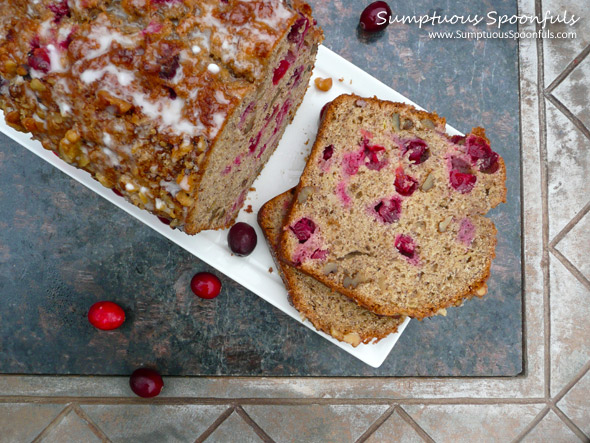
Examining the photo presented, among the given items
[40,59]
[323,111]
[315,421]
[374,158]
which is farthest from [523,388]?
[40,59]

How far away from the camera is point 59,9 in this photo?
146cm

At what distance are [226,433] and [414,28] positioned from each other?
6.99 feet

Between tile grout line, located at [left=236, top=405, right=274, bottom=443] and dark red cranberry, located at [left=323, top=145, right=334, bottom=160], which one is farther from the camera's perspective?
tile grout line, located at [left=236, top=405, right=274, bottom=443]

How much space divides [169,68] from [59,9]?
0.38 meters

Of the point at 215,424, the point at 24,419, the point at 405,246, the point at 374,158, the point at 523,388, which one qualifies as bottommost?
the point at 24,419

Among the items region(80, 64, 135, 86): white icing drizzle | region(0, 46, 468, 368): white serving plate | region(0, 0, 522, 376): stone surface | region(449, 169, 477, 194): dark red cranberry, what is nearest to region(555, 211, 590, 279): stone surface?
region(0, 0, 522, 376): stone surface

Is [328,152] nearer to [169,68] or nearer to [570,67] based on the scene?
[169,68]

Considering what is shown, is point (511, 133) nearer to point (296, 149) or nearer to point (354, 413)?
point (296, 149)

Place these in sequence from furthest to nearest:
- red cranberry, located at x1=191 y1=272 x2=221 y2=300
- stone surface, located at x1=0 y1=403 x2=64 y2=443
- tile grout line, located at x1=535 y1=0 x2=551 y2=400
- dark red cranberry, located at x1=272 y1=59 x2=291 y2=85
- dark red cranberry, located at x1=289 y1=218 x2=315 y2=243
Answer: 1. tile grout line, located at x1=535 y1=0 x2=551 y2=400
2. stone surface, located at x1=0 y1=403 x2=64 y2=443
3. red cranberry, located at x1=191 y1=272 x2=221 y2=300
4. dark red cranberry, located at x1=289 y1=218 x2=315 y2=243
5. dark red cranberry, located at x1=272 y1=59 x2=291 y2=85

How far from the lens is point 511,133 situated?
7.96 feet

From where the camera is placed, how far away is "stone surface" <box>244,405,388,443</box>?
94.4 inches

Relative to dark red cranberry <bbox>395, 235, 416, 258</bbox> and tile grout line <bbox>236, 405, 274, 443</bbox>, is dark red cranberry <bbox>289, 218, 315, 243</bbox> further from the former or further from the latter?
tile grout line <bbox>236, 405, 274, 443</bbox>

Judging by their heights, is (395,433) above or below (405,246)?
below

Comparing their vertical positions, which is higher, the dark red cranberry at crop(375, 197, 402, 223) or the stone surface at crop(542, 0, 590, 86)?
the stone surface at crop(542, 0, 590, 86)
